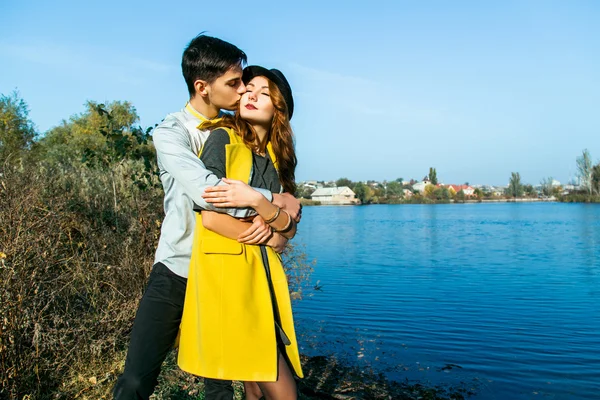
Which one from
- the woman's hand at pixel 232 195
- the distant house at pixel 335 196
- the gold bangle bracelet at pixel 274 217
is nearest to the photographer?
the woman's hand at pixel 232 195

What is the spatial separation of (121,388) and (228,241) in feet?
2.65

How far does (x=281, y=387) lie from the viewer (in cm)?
215

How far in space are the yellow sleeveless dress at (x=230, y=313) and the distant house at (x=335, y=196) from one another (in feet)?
327

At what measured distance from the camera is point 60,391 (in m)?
3.78

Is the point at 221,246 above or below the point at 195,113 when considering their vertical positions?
below

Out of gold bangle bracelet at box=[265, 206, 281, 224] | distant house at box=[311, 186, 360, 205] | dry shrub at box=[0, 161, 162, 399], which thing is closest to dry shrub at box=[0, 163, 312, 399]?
dry shrub at box=[0, 161, 162, 399]

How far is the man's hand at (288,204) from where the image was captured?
2274 mm

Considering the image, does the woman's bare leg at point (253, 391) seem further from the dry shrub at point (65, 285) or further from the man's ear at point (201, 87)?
the dry shrub at point (65, 285)

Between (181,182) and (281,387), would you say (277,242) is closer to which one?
(181,182)

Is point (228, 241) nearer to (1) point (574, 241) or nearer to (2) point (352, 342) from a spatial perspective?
(2) point (352, 342)

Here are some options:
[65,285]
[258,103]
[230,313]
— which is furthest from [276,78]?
[65,285]

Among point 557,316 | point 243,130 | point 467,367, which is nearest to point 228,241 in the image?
point 243,130

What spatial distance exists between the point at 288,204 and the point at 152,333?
821mm

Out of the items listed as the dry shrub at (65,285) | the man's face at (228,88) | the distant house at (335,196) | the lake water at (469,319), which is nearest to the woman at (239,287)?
the man's face at (228,88)
